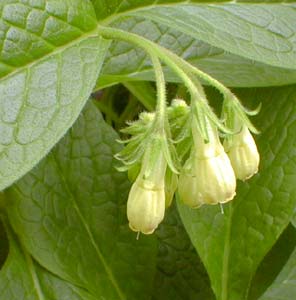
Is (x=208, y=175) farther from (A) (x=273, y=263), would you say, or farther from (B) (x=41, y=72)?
(A) (x=273, y=263)

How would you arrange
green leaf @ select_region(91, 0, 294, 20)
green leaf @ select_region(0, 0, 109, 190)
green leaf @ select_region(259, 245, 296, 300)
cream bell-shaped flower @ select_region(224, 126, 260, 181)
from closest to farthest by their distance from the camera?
green leaf @ select_region(0, 0, 109, 190) < cream bell-shaped flower @ select_region(224, 126, 260, 181) < green leaf @ select_region(91, 0, 294, 20) < green leaf @ select_region(259, 245, 296, 300)

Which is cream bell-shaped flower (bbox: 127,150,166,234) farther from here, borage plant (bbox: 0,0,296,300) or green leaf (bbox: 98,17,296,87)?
green leaf (bbox: 98,17,296,87)

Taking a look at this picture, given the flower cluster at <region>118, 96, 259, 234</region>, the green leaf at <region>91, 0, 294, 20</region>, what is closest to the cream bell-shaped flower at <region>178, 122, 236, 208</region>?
the flower cluster at <region>118, 96, 259, 234</region>

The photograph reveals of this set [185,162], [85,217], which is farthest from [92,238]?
[185,162]

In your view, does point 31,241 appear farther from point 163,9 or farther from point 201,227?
point 163,9

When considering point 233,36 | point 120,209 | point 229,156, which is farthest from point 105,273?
point 233,36

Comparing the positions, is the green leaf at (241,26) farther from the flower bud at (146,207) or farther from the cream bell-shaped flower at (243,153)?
the flower bud at (146,207)
